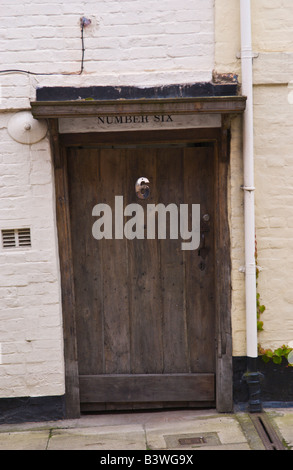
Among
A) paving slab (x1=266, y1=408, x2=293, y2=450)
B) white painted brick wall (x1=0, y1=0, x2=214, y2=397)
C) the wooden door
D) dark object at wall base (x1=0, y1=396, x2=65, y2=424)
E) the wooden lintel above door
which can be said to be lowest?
paving slab (x1=266, y1=408, x2=293, y2=450)

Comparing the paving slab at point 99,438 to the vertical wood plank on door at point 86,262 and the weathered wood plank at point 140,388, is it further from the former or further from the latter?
the vertical wood plank on door at point 86,262

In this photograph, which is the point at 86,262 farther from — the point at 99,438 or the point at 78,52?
the point at 78,52

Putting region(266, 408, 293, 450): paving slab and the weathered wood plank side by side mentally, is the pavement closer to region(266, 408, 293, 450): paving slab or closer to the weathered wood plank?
region(266, 408, 293, 450): paving slab

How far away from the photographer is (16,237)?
14.4 feet

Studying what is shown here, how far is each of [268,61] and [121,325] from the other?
2.38 m

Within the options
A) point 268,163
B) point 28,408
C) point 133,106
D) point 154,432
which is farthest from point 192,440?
point 133,106

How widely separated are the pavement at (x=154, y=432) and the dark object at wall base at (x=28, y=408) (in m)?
0.05

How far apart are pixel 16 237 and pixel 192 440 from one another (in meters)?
2.01

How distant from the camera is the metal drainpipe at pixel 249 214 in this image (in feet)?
13.8

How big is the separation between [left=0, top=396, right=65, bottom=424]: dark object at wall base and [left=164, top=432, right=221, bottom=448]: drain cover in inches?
37.5

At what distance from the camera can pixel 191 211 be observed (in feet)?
15.1

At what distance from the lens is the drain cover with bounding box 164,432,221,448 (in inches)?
159

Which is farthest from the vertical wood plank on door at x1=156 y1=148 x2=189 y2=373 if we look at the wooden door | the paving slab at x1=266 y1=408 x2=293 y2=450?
the paving slab at x1=266 y1=408 x2=293 y2=450
